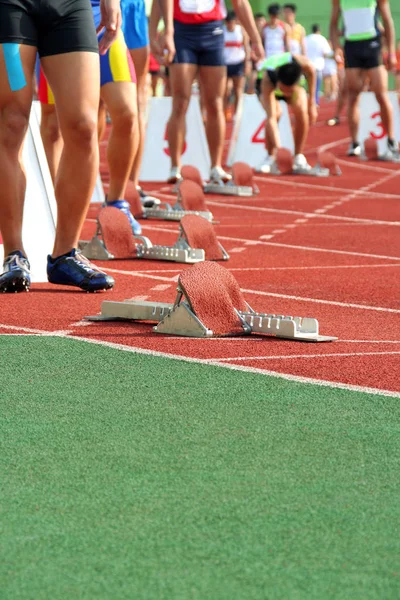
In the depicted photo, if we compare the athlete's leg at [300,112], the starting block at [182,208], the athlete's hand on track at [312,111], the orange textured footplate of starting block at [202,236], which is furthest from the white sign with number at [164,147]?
the orange textured footplate of starting block at [202,236]

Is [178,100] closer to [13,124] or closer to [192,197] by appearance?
[192,197]

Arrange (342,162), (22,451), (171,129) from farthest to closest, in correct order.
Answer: (342,162), (171,129), (22,451)

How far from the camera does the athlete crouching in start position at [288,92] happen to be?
12.3 metres

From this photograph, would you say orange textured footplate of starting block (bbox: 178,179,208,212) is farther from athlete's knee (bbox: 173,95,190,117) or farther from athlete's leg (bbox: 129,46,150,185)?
athlete's knee (bbox: 173,95,190,117)

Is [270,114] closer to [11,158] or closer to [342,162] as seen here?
[342,162]

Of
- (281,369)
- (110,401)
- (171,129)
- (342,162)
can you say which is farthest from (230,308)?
(342,162)

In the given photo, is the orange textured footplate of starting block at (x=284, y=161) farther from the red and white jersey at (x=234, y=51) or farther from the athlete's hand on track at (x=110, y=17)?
the athlete's hand on track at (x=110, y=17)

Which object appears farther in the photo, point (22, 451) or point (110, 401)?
point (110, 401)

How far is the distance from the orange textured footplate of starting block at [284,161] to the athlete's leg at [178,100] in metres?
2.32

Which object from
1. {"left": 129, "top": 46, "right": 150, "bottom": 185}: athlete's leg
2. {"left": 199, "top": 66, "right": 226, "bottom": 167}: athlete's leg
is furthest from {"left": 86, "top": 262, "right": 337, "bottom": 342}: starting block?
{"left": 199, "top": 66, "right": 226, "bottom": 167}: athlete's leg

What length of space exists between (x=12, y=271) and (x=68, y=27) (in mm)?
965

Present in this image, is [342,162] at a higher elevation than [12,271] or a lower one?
lower

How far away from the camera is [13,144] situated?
4.96 m

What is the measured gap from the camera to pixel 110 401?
317 centimetres
